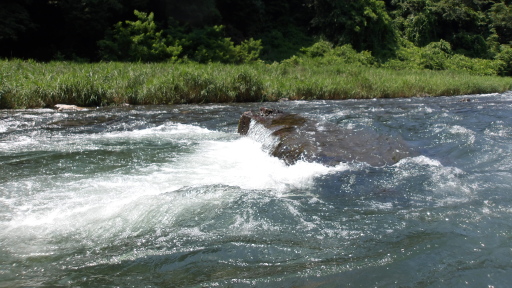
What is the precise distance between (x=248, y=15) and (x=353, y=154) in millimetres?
25334

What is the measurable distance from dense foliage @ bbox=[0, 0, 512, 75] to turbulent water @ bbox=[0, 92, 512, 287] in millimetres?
13455

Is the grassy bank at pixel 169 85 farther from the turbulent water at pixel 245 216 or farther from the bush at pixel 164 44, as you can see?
the bush at pixel 164 44

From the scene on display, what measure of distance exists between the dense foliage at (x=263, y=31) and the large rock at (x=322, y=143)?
493 inches

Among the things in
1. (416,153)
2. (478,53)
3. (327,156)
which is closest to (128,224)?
(327,156)

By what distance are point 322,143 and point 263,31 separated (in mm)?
26919

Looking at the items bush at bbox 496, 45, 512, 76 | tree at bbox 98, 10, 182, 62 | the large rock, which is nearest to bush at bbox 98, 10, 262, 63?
tree at bbox 98, 10, 182, 62

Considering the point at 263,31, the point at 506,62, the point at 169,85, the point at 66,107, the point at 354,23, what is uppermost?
the point at 354,23

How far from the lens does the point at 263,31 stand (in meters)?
32.6

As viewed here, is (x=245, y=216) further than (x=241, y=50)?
No

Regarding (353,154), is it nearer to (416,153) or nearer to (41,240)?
(416,153)

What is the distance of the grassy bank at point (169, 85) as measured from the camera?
1196 centimetres

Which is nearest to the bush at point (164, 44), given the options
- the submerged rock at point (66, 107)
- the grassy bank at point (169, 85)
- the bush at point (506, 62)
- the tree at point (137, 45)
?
the tree at point (137, 45)

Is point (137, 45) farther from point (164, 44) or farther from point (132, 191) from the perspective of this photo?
point (132, 191)

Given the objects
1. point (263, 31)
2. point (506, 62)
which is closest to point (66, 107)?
point (263, 31)
